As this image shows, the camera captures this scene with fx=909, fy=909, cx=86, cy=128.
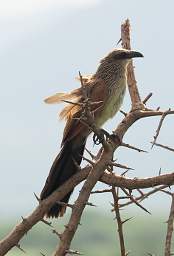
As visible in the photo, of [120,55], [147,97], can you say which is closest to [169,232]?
[147,97]

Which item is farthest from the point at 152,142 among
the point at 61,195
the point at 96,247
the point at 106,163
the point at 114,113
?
the point at 96,247

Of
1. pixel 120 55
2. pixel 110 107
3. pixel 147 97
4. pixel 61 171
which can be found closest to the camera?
pixel 147 97

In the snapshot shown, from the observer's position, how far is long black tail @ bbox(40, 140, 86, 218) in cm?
320

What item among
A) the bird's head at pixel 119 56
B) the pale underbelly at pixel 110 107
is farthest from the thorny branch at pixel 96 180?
the bird's head at pixel 119 56

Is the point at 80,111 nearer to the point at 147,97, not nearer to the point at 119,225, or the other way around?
the point at 147,97

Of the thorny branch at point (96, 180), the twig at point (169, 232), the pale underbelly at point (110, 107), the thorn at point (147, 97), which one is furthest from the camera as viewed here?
the pale underbelly at point (110, 107)

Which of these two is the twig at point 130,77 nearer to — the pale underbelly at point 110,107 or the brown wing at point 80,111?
the brown wing at point 80,111

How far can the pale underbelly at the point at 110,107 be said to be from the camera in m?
3.65

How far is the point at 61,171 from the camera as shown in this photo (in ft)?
10.8

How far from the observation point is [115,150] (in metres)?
2.87

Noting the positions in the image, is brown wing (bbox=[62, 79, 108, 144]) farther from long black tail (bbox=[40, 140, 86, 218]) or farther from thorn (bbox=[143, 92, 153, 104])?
thorn (bbox=[143, 92, 153, 104])

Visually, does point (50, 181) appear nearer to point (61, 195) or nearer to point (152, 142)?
point (61, 195)

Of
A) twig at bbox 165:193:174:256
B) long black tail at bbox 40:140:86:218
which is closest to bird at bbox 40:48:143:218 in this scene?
long black tail at bbox 40:140:86:218

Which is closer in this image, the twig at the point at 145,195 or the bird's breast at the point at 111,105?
the twig at the point at 145,195
